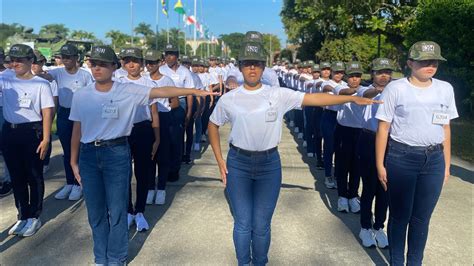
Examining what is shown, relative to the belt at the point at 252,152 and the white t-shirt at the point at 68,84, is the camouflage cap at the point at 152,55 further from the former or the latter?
the belt at the point at 252,152

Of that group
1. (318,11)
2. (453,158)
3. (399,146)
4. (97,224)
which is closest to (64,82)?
(97,224)

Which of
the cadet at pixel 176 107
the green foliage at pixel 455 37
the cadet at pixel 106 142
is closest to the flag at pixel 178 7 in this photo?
the green foliage at pixel 455 37

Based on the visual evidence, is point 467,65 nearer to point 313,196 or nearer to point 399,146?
point 313,196

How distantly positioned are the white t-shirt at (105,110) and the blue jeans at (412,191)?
2238mm

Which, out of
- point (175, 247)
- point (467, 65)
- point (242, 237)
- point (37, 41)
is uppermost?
point (37, 41)

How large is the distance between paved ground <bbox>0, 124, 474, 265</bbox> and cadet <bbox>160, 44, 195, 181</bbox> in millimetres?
419

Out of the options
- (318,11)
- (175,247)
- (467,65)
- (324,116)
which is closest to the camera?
(175,247)

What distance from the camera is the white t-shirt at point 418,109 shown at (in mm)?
3363

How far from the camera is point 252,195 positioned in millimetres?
3514

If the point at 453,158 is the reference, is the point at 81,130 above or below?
above

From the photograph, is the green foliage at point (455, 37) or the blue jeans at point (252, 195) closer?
the blue jeans at point (252, 195)

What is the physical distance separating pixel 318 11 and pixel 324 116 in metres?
15.5

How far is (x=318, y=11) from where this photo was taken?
20828 mm

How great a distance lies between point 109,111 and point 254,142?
4.15ft
